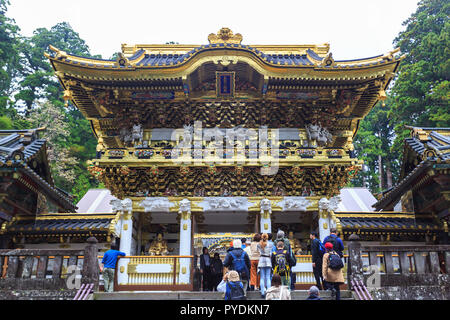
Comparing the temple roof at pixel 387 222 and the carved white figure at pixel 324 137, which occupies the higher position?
the carved white figure at pixel 324 137

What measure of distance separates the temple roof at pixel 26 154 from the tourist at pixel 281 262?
27.9 feet

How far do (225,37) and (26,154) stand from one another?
8606 mm

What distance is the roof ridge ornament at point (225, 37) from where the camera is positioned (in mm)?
14172

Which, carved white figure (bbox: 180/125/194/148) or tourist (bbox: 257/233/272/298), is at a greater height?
carved white figure (bbox: 180/125/194/148)

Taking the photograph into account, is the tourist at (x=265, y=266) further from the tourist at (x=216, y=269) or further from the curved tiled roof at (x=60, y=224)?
the curved tiled roof at (x=60, y=224)

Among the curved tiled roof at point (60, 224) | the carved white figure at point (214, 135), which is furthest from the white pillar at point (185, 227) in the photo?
the curved tiled roof at point (60, 224)

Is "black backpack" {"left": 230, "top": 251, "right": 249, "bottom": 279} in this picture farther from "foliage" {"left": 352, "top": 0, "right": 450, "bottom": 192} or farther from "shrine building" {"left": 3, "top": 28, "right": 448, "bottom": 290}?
"foliage" {"left": 352, "top": 0, "right": 450, "bottom": 192}

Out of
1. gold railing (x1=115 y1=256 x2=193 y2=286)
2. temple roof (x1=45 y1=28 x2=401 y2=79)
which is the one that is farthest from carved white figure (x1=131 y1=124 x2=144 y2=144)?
gold railing (x1=115 y1=256 x2=193 y2=286)

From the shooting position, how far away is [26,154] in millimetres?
13609

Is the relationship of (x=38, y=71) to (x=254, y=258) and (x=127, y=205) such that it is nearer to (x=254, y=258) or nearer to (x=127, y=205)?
(x=127, y=205)

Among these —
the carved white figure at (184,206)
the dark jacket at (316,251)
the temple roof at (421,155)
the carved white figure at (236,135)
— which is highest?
the carved white figure at (236,135)

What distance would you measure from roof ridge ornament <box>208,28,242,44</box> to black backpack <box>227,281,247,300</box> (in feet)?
32.4

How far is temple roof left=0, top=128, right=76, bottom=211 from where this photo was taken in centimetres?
1176
